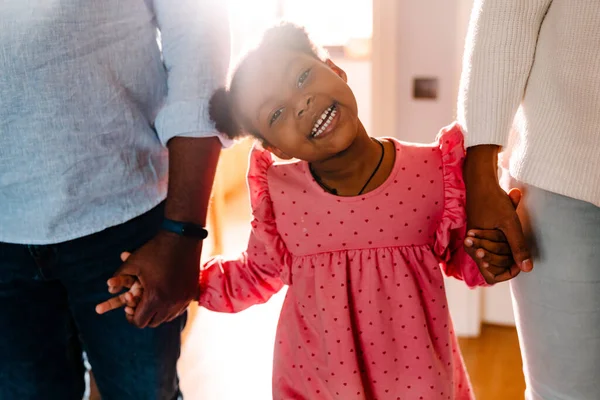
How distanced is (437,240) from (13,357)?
0.69 metres

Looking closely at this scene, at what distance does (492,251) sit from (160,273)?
461 mm

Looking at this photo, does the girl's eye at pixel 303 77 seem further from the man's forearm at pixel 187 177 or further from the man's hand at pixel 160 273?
the man's hand at pixel 160 273

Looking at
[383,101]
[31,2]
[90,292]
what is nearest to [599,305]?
[90,292]

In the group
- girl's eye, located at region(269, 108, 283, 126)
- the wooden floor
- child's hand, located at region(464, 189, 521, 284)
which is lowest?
the wooden floor

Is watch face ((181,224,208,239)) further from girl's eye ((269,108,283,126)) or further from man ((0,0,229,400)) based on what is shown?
girl's eye ((269,108,283,126))

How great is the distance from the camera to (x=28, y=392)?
102 cm

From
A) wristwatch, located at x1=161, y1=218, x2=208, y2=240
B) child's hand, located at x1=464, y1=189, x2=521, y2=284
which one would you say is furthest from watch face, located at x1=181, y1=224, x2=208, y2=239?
child's hand, located at x1=464, y1=189, x2=521, y2=284

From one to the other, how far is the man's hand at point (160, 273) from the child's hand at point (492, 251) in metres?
0.40

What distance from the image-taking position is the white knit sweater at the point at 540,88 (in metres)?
0.76

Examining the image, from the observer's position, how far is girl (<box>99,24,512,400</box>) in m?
0.92

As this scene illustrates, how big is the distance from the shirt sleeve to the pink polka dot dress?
149 millimetres

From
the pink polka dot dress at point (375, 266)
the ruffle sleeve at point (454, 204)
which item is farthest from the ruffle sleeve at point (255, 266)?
the ruffle sleeve at point (454, 204)

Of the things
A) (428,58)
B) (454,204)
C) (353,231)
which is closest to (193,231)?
(353,231)

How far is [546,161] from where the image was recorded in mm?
787
